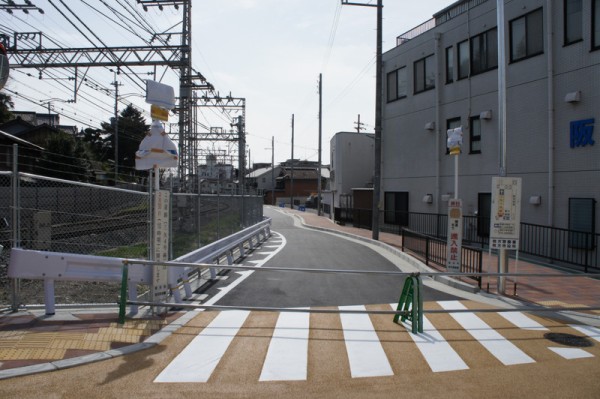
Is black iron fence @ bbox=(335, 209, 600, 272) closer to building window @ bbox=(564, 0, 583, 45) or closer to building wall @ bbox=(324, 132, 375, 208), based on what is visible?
building window @ bbox=(564, 0, 583, 45)

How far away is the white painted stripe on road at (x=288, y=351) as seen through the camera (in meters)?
5.01

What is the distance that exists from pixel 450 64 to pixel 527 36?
15.7ft

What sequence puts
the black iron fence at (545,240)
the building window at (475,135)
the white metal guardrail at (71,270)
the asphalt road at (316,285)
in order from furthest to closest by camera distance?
1. the building window at (475,135)
2. the black iron fence at (545,240)
3. the asphalt road at (316,285)
4. the white metal guardrail at (71,270)

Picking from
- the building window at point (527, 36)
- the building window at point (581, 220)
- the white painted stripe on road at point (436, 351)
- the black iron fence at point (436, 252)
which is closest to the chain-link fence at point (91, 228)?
the white painted stripe on road at point (436, 351)

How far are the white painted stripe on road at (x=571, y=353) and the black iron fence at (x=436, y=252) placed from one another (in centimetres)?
A: 384

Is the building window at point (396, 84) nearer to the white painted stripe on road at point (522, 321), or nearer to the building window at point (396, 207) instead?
the building window at point (396, 207)

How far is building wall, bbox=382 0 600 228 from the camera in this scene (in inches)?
578

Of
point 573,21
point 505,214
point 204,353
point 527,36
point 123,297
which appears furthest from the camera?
point 527,36

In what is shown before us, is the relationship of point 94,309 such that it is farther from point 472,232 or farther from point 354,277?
point 472,232

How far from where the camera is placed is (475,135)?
19.8 m

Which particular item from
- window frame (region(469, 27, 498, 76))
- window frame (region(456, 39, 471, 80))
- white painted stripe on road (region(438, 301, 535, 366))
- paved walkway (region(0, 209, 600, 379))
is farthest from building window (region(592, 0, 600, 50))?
white painted stripe on road (region(438, 301, 535, 366))

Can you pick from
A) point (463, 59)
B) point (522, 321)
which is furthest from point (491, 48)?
point (522, 321)

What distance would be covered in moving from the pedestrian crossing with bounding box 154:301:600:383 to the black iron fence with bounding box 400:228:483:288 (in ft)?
10.1

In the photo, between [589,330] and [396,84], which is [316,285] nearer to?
[589,330]
